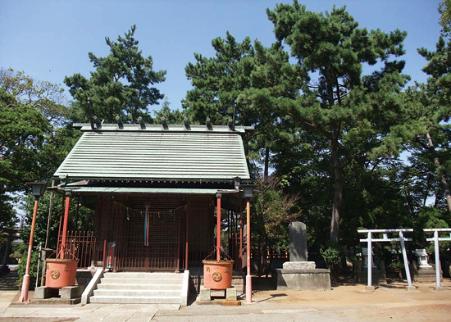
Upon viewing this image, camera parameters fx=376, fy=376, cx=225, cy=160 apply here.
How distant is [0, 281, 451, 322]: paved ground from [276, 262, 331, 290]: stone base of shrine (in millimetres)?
2177

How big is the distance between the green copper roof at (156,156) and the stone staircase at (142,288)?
3345mm

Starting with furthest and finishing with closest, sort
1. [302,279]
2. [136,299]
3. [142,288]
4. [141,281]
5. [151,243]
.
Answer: [302,279] < [151,243] < [141,281] < [142,288] < [136,299]

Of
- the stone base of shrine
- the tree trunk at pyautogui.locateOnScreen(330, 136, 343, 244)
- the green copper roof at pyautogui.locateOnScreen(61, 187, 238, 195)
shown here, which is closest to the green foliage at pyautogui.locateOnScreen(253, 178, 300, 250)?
the tree trunk at pyautogui.locateOnScreen(330, 136, 343, 244)

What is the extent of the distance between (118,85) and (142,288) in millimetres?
22571

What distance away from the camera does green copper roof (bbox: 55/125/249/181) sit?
13570 millimetres

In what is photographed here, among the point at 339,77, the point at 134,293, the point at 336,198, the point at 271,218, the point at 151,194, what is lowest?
the point at 134,293

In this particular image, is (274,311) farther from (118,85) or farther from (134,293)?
(118,85)

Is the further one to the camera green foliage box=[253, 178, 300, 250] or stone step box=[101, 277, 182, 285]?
green foliage box=[253, 178, 300, 250]

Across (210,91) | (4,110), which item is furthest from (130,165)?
(210,91)

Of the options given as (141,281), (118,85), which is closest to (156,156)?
(141,281)

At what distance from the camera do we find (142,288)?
11.9 metres

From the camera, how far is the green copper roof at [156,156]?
13570 millimetres

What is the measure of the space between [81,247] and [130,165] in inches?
156

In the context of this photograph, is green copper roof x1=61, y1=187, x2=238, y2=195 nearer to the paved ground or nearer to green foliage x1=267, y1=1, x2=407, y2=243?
the paved ground
